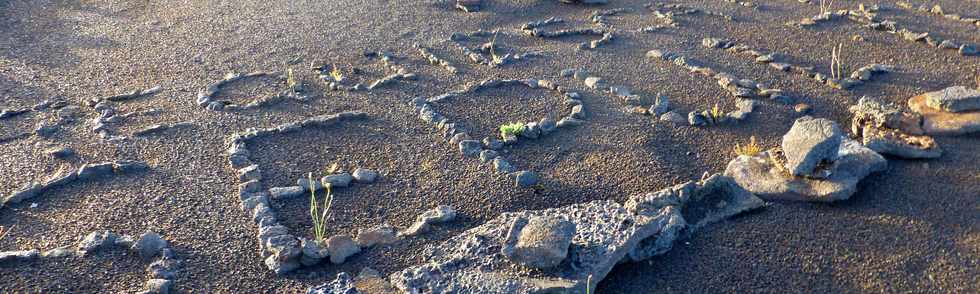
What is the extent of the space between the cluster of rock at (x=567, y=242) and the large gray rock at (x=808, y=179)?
0.21 metres

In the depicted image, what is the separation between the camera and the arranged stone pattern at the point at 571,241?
14.4ft

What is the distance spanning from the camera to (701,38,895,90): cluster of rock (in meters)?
7.39

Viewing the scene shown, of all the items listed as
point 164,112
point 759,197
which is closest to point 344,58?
point 164,112

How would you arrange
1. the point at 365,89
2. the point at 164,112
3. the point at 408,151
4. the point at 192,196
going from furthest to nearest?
the point at 365,89
the point at 164,112
the point at 408,151
the point at 192,196

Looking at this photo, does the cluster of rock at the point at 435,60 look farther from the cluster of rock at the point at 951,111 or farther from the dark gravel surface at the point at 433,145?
the cluster of rock at the point at 951,111

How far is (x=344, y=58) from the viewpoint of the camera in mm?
8773

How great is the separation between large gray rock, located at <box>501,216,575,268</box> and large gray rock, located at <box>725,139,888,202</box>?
63.2 inches

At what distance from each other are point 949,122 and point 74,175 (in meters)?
6.82

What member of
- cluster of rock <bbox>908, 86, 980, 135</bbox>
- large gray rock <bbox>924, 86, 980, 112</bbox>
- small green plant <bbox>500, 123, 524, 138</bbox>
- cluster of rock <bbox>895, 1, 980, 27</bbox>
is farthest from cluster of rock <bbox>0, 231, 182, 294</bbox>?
cluster of rock <bbox>895, 1, 980, 27</bbox>

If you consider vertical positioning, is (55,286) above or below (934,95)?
below

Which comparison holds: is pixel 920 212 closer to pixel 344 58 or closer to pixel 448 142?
pixel 448 142

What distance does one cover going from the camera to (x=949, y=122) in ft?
20.2

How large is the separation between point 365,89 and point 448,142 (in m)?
1.62

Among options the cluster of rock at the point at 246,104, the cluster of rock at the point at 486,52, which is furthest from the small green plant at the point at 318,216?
the cluster of rock at the point at 486,52
